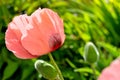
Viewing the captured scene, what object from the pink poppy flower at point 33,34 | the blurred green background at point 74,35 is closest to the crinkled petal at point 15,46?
the pink poppy flower at point 33,34

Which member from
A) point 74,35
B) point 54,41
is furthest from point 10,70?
point 54,41

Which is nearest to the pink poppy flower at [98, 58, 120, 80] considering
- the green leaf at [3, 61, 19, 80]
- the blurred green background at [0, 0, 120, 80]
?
the blurred green background at [0, 0, 120, 80]

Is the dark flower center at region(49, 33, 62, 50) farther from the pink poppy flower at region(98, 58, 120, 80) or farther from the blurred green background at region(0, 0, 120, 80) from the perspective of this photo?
the blurred green background at region(0, 0, 120, 80)

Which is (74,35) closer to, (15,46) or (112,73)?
(15,46)

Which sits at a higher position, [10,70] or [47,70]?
[47,70]

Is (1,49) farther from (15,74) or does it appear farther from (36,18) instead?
(36,18)

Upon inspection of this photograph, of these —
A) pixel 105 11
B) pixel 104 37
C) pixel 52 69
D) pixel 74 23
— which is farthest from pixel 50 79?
pixel 105 11
